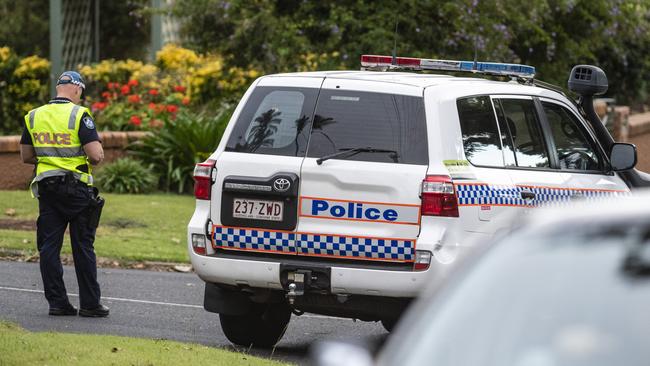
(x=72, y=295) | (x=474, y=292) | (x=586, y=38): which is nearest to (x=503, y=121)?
(x=72, y=295)

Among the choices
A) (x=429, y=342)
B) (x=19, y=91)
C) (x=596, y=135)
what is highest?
(x=429, y=342)

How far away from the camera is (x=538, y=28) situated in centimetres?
1842

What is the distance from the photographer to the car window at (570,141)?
8.71 m

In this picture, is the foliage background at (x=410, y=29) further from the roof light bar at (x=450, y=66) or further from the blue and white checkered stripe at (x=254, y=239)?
the blue and white checkered stripe at (x=254, y=239)

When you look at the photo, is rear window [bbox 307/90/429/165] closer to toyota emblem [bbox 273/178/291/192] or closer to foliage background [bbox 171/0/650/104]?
toyota emblem [bbox 273/178/291/192]

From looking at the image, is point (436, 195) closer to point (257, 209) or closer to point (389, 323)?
point (257, 209)

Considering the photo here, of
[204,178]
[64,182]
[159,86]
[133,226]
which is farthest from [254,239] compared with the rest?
[159,86]

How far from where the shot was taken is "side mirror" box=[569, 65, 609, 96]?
9.32m

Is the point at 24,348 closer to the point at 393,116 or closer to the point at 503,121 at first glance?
the point at 393,116

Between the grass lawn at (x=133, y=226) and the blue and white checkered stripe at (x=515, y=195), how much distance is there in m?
5.15

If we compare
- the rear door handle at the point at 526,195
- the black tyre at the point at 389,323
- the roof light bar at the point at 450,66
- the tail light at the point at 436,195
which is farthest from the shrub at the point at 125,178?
the tail light at the point at 436,195

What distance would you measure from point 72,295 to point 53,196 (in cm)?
174

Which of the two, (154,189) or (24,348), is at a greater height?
(24,348)

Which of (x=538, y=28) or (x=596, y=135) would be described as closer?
(x=596, y=135)
